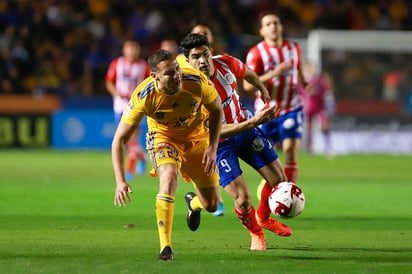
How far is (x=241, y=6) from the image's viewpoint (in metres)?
28.6

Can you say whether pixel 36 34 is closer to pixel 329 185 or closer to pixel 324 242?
pixel 329 185

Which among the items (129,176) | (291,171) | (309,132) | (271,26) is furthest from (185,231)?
(309,132)

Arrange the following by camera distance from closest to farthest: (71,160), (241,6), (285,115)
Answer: (285,115)
(71,160)
(241,6)

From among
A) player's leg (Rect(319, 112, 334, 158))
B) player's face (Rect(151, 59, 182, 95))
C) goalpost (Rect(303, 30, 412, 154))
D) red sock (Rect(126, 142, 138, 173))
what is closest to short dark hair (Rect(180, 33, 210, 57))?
player's face (Rect(151, 59, 182, 95))

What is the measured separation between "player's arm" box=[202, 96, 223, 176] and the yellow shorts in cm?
26

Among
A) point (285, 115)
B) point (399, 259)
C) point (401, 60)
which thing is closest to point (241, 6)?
point (401, 60)

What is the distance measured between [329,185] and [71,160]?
761 centimetres

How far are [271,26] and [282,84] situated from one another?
2.35ft

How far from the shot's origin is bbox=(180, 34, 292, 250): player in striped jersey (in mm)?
7906

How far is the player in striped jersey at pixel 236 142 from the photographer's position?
7.91 metres

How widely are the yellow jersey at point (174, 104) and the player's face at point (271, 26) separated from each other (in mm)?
3520

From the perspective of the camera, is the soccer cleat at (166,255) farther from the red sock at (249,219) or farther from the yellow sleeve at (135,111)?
the red sock at (249,219)

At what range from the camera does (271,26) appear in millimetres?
10844

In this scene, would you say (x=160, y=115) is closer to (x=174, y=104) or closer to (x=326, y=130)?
(x=174, y=104)
